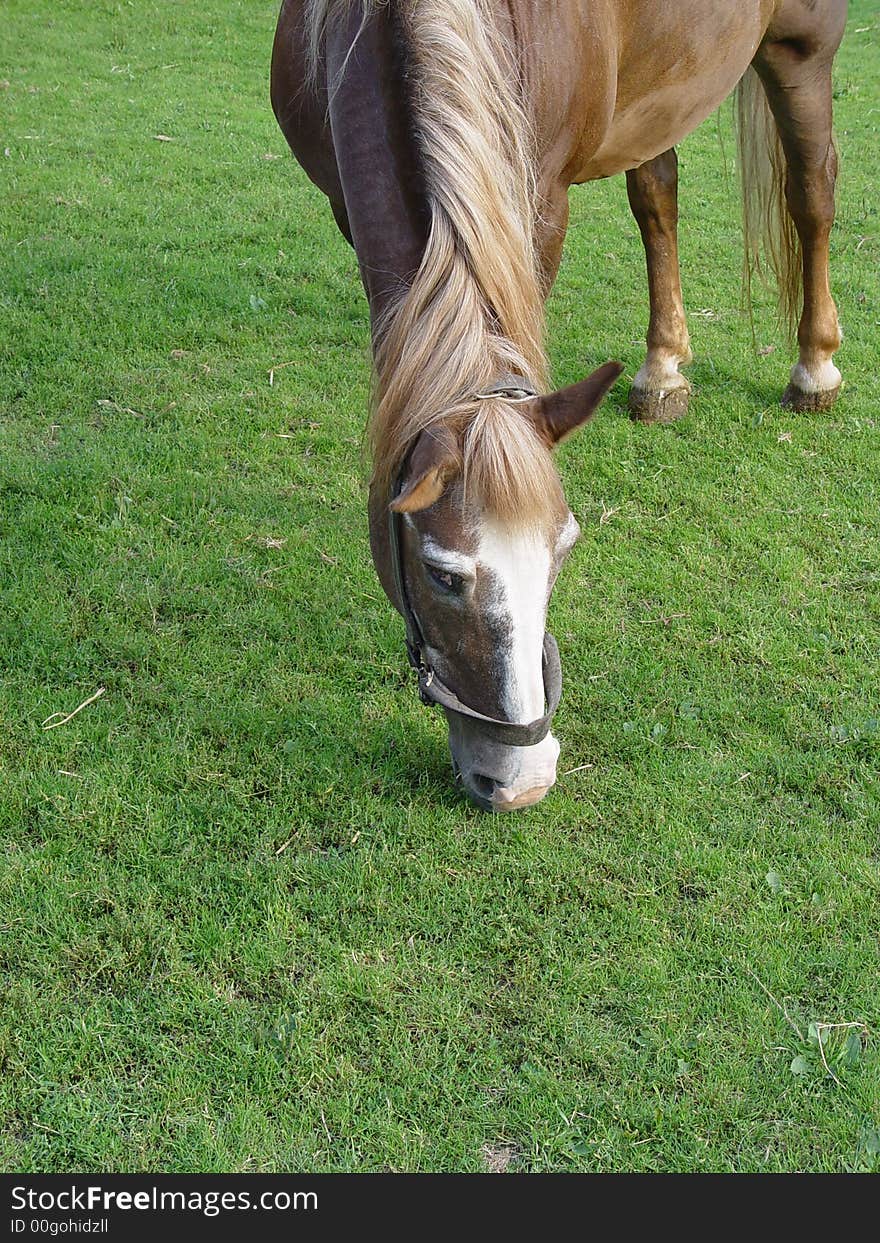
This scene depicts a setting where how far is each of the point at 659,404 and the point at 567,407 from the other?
9.96 feet

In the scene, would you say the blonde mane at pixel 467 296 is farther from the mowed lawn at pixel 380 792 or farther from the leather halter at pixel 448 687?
the mowed lawn at pixel 380 792

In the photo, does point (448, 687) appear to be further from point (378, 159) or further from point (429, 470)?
point (378, 159)

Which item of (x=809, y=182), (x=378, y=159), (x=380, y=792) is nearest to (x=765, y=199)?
(x=809, y=182)

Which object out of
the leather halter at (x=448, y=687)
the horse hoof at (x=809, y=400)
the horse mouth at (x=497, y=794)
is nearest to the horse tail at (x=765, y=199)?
the horse hoof at (x=809, y=400)

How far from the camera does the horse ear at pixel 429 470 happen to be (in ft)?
6.96

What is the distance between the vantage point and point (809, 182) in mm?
4859

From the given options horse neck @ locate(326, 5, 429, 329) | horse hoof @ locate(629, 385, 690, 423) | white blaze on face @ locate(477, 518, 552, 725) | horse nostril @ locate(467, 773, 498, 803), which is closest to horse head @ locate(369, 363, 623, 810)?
white blaze on face @ locate(477, 518, 552, 725)

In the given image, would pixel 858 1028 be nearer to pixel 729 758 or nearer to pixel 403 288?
pixel 729 758

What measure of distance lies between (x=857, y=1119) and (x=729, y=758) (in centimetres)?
121

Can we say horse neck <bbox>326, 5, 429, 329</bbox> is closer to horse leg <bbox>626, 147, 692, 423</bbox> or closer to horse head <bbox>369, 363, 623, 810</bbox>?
horse head <bbox>369, 363, 623, 810</bbox>

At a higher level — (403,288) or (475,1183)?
(403,288)

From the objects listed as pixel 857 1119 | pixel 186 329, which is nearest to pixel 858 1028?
pixel 857 1119

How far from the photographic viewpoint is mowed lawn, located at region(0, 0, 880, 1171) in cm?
243

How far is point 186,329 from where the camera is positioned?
580cm
